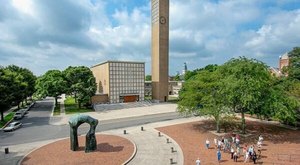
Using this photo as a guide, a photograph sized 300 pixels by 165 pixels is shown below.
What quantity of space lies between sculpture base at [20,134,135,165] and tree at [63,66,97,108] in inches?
862

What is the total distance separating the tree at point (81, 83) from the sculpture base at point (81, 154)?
21886 mm

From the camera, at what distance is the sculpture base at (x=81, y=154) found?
716 inches

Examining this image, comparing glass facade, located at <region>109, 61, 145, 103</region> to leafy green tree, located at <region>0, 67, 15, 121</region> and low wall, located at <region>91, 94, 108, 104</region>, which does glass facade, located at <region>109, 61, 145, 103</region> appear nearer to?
low wall, located at <region>91, 94, 108, 104</region>

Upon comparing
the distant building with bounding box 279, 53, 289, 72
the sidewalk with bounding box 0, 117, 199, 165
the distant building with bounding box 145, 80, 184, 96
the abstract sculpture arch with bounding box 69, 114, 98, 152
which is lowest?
the sidewalk with bounding box 0, 117, 199, 165

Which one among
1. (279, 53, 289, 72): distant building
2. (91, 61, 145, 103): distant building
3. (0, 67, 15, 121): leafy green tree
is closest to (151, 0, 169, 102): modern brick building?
(91, 61, 145, 103): distant building

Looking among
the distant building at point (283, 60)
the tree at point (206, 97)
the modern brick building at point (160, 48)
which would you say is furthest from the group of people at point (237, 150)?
the distant building at point (283, 60)

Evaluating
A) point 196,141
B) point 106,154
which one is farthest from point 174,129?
point 106,154

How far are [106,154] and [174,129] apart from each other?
11909 mm

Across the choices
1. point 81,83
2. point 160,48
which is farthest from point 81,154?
point 160,48

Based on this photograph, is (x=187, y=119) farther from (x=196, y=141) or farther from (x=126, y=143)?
(x=126, y=143)

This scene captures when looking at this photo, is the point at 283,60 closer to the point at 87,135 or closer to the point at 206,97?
the point at 206,97

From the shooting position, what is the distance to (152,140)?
79.2 ft

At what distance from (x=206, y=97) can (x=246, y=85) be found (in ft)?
18.2

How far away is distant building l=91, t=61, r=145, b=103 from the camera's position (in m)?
49.3
